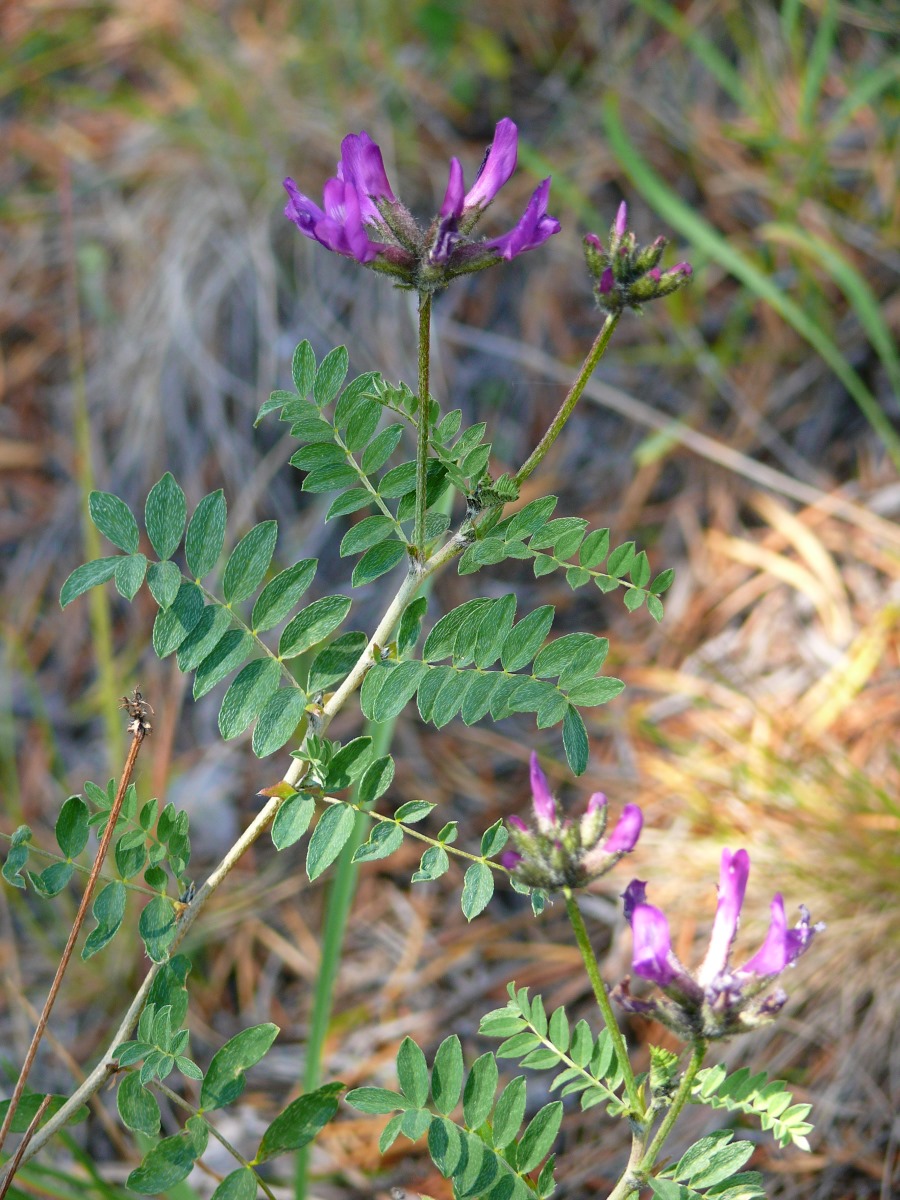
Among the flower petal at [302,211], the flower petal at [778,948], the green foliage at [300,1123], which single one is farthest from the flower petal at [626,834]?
the flower petal at [302,211]

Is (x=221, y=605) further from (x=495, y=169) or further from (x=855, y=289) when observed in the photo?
(x=855, y=289)

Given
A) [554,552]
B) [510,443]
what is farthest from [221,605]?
[510,443]

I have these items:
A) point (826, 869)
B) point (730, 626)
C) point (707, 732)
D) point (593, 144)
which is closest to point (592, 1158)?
point (826, 869)

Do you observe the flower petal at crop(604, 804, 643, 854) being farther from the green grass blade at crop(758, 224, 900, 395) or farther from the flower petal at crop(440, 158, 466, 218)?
the green grass blade at crop(758, 224, 900, 395)

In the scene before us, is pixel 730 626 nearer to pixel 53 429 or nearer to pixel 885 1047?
pixel 885 1047

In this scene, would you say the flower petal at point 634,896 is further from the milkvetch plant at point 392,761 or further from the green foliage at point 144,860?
the green foliage at point 144,860

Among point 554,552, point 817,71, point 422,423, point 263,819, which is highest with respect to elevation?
point 817,71

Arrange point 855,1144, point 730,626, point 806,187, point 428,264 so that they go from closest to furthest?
point 428,264
point 855,1144
point 730,626
point 806,187
